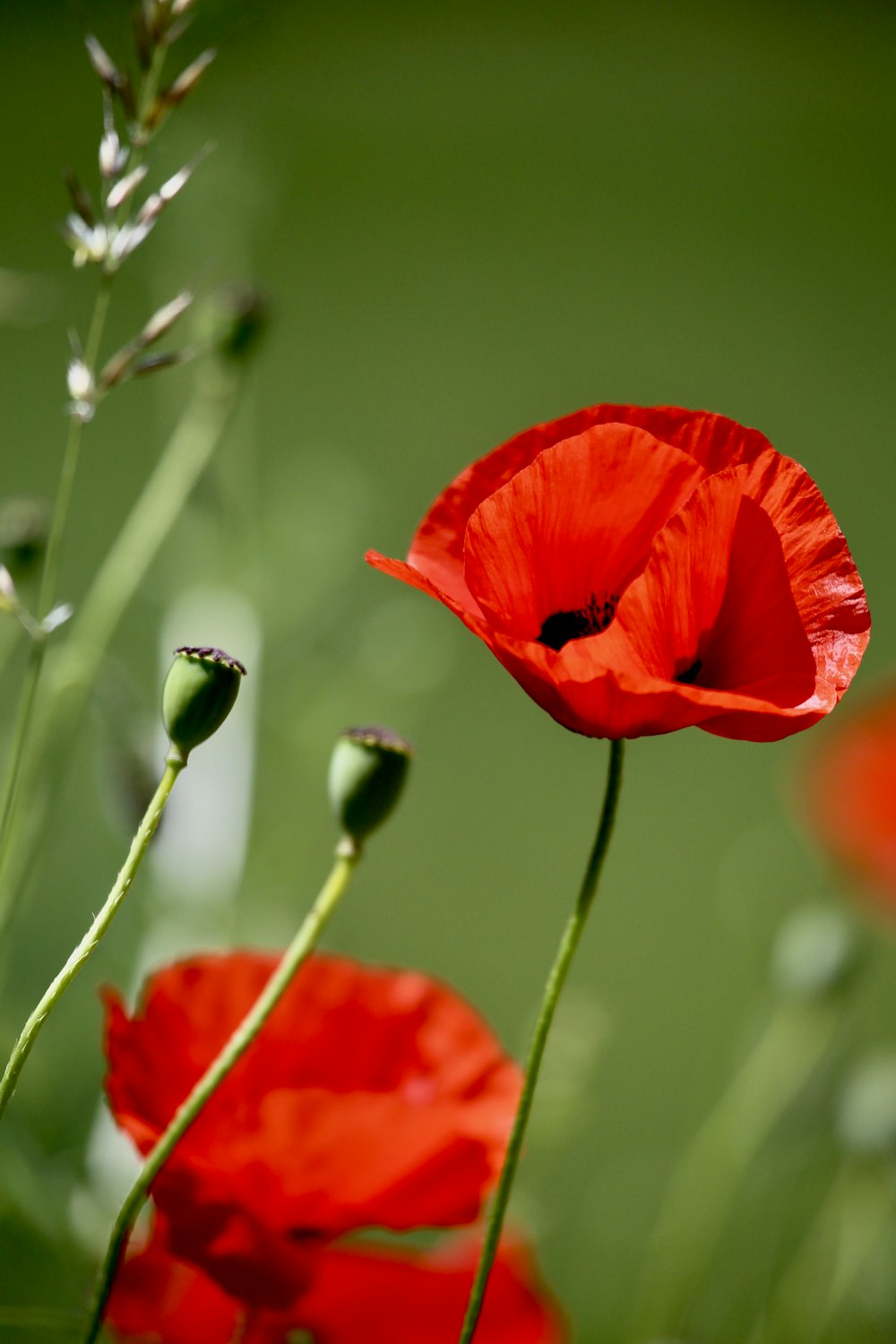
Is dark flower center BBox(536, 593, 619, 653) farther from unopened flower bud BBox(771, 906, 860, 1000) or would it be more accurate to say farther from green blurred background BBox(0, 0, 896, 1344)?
green blurred background BBox(0, 0, 896, 1344)

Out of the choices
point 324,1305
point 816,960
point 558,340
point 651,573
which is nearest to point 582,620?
point 651,573

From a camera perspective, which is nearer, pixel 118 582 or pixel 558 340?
pixel 118 582

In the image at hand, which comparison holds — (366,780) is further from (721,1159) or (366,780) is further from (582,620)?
(721,1159)

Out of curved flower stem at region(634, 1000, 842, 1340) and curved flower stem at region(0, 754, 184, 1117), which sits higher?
curved flower stem at region(0, 754, 184, 1117)

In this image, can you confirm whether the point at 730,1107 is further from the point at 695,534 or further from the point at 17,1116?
the point at 695,534

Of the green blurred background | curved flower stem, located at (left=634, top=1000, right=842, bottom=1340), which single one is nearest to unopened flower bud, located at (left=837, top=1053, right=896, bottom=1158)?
curved flower stem, located at (left=634, top=1000, right=842, bottom=1340)
